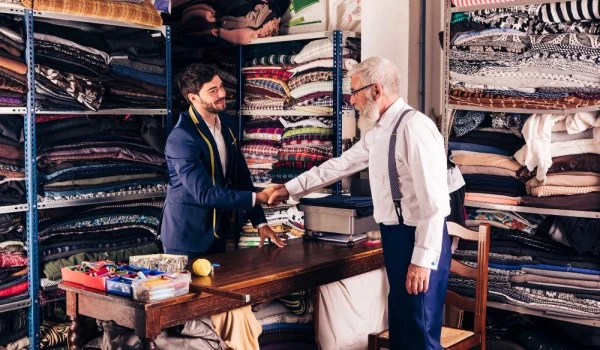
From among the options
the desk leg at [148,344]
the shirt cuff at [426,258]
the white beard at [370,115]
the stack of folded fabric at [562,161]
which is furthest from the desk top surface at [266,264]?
the stack of folded fabric at [562,161]

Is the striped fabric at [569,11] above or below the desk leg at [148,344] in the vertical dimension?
above

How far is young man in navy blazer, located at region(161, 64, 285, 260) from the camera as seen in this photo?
3.71 m

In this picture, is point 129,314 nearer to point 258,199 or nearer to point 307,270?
point 307,270

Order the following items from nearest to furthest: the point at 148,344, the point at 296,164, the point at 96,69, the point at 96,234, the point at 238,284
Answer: the point at 148,344 → the point at 238,284 → the point at 96,69 → the point at 96,234 → the point at 296,164

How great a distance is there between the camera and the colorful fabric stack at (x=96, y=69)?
4219 millimetres

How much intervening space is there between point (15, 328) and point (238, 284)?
5.71 ft

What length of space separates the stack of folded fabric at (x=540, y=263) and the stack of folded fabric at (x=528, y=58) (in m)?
0.61

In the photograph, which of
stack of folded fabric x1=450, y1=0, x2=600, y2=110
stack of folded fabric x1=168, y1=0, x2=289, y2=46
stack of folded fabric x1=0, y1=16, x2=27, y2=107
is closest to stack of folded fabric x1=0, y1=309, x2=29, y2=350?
stack of folded fabric x1=0, y1=16, x2=27, y2=107

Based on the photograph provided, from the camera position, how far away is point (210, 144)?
3867mm

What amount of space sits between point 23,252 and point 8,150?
542mm

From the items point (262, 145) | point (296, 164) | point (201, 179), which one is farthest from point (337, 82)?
point (201, 179)

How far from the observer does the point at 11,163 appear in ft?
13.4

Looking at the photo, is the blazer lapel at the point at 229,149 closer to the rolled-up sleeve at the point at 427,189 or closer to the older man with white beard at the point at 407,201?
the older man with white beard at the point at 407,201

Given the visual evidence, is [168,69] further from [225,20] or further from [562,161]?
[562,161]
